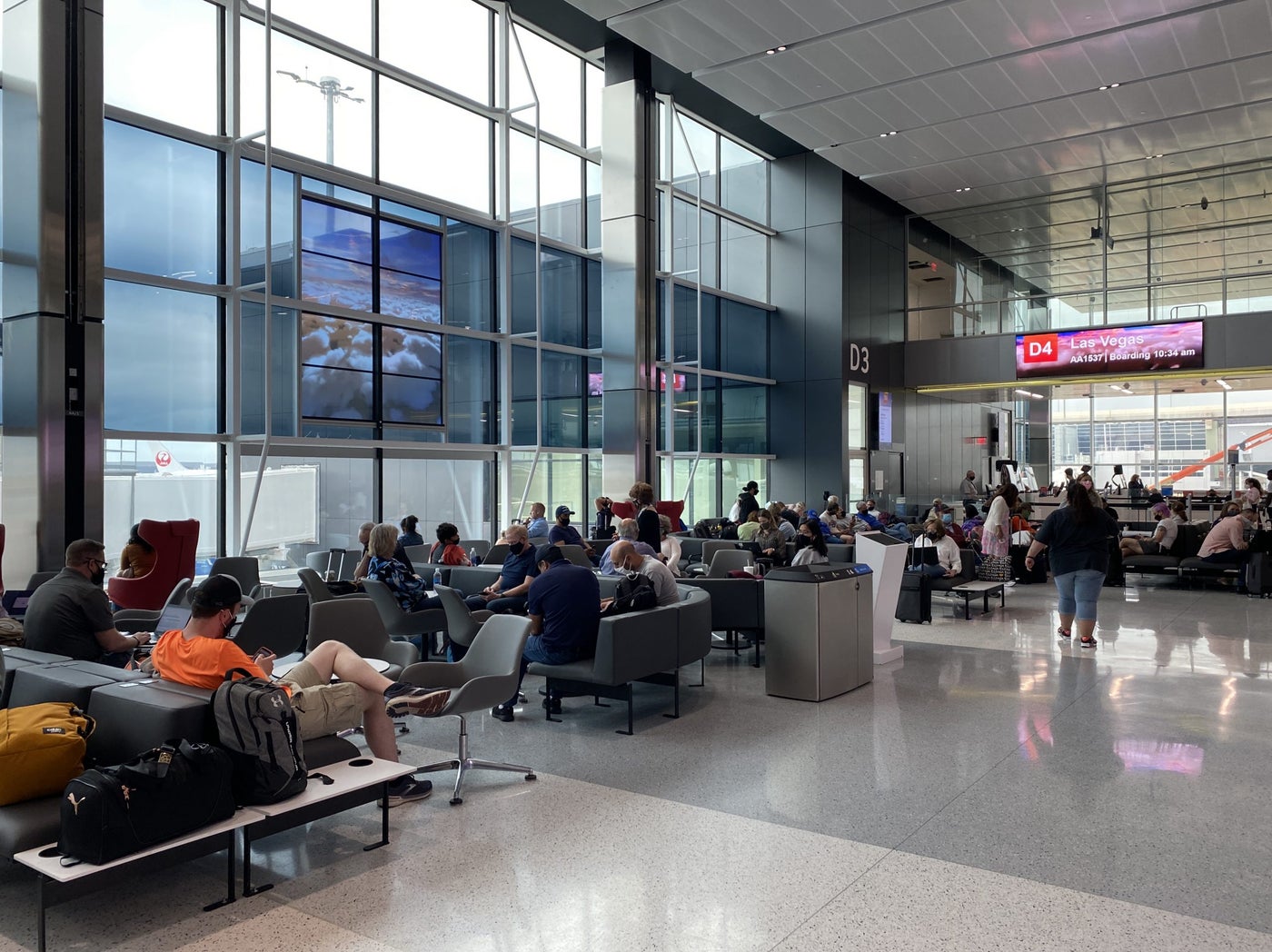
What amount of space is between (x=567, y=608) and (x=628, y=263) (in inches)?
370

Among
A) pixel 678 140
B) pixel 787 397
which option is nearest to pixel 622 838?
pixel 678 140

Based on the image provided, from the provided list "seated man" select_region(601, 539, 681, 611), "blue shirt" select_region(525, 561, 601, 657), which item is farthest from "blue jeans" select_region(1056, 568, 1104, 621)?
"blue shirt" select_region(525, 561, 601, 657)

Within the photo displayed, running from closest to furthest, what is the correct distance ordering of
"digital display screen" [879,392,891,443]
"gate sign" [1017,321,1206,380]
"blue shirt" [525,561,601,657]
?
"blue shirt" [525,561,601,657] → "gate sign" [1017,321,1206,380] → "digital display screen" [879,392,891,443]

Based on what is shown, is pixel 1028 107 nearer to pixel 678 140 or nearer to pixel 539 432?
pixel 678 140

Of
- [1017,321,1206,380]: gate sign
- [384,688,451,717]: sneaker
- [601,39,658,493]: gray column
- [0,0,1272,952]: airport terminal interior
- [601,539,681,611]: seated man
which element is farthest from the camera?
[1017,321,1206,380]: gate sign

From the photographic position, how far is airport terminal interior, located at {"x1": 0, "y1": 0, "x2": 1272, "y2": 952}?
3.72 metres

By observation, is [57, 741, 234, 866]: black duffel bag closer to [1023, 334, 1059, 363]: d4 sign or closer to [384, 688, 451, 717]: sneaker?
[384, 688, 451, 717]: sneaker

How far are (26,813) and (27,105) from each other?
6.89m

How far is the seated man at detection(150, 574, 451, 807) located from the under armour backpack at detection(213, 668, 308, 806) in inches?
5.2

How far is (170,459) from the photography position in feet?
31.8

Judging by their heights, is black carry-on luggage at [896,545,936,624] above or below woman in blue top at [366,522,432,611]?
below

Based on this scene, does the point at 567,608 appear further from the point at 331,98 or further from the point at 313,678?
the point at 331,98

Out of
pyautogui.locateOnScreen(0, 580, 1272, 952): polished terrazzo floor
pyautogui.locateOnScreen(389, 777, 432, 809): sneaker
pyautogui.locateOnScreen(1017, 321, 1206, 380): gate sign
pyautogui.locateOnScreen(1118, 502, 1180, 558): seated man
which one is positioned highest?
pyautogui.locateOnScreen(1017, 321, 1206, 380): gate sign

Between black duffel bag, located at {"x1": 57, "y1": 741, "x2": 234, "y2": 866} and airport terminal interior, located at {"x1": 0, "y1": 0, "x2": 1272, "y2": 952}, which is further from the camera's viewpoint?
airport terminal interior, located at {"x1": 0, "y1": 0, "x2": 1272, "y2": 952}
